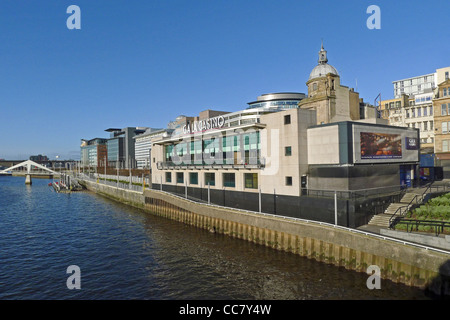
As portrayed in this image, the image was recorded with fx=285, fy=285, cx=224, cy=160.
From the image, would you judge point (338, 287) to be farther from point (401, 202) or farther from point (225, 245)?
point (401, 202)

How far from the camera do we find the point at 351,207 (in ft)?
103

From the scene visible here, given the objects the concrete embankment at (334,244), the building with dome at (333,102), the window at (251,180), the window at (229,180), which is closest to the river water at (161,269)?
the concrete embankment at (334,244)

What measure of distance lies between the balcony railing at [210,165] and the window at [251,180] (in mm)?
1631

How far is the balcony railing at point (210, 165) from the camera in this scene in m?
42.7

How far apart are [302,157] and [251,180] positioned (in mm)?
9518

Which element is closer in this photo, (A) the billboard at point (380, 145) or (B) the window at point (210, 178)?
(A) the billboard at point (380, 145)

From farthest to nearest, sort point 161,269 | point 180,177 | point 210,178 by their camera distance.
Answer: point 180,177, point 210,178, point 161,269

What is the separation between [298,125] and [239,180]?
13521 mm

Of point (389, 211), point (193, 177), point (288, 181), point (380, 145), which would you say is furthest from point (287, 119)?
point (193, 177)

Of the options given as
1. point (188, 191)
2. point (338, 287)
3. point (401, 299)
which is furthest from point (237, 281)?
point (188, 191)

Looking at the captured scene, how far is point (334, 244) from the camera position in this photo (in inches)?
1117

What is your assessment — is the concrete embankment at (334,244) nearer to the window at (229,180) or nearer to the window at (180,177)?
the window at (229,180)

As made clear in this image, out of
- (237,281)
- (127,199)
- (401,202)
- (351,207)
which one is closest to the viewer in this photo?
(237,281)

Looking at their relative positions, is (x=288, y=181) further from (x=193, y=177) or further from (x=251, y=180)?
(x=193, y=177)
